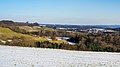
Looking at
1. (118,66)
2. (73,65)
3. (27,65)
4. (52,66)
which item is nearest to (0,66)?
(27,65)

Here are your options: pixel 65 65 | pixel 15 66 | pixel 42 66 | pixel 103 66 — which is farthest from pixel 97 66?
pixel 15 66

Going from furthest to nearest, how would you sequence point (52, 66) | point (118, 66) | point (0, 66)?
point (118, 66)
point (52, 66)
point (0, 66)

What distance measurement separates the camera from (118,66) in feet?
80.3

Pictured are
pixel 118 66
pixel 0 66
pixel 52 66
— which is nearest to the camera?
pixel 0 66

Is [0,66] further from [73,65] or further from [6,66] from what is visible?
[73,65]

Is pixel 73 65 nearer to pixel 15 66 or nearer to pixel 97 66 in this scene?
pixel 97 66

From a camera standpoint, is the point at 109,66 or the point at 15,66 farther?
the point at 109,66

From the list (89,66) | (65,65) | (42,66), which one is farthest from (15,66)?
(89,66)

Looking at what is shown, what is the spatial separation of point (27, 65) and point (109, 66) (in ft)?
22.1

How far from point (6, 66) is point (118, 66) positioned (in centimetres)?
924

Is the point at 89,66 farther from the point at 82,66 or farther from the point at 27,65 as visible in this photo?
the point at 27,65

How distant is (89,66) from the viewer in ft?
76.8

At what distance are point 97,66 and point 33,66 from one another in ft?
17.5

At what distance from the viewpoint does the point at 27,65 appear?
2231 centimetres
